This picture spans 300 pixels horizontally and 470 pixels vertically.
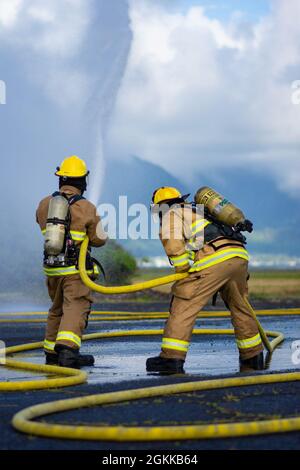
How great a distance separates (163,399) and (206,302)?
7.41 feet

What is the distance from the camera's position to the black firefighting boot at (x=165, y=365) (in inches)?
334

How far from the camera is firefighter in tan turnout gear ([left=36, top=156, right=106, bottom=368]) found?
884 centimetres

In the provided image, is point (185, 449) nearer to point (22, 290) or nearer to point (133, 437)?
point (133, 437)


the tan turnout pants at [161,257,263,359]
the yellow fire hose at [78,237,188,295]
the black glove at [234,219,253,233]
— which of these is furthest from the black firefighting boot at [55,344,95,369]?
the black glove at [234,219,253,233]

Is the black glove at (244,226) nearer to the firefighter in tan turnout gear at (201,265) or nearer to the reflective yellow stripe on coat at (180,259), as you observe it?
the firefighter in tan turnout gear at (201,265)

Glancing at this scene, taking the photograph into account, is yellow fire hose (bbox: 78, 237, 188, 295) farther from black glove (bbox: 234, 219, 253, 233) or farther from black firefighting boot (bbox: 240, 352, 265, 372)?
black firefighting boot (bbox: 240, 352, 265, 372)

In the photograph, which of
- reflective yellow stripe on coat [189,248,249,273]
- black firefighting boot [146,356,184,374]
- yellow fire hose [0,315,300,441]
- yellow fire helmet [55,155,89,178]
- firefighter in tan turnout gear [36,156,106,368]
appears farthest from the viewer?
yellow fire helmet [55,155,89,178]

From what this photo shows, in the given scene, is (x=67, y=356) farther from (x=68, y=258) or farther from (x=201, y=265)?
(x=201, y=265)

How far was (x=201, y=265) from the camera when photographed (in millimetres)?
8742

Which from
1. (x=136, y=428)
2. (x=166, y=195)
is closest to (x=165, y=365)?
(x=166, y=195)

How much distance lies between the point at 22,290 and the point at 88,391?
684 inches

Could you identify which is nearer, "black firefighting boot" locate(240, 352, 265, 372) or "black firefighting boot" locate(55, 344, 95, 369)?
"black firefighting boot" locate(55, 344, 95, 369)

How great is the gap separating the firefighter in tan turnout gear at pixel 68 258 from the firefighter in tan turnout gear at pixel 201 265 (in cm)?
69
